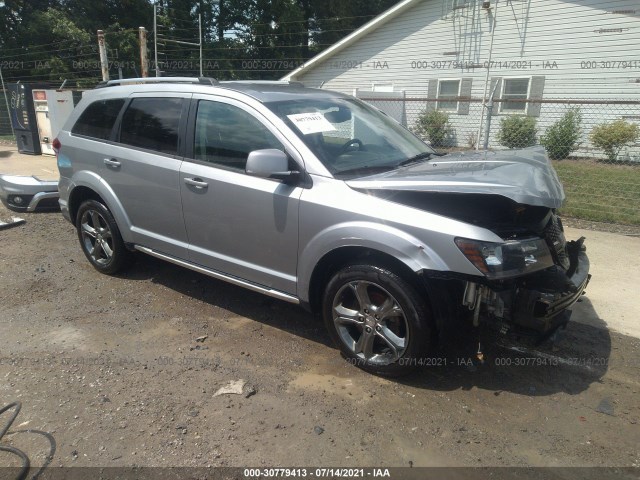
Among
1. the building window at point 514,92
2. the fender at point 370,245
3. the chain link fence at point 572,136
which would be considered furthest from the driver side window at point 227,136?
the building window at point 514,92

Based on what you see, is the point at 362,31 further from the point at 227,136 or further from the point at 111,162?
the point at 227,136

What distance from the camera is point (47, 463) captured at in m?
2.50

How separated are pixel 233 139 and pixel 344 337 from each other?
67.0 inches

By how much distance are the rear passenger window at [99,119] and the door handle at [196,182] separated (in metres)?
1.31

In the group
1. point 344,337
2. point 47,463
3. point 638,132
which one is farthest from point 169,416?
point 638,132

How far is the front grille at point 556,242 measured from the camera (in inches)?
124

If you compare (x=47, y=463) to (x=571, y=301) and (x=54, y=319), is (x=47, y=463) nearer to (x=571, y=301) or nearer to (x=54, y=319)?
(x=54, y=319)

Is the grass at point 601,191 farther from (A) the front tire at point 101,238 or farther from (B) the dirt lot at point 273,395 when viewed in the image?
(A) the front tire at point 101,238

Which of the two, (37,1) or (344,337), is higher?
(37,1)

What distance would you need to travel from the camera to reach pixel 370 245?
297cm

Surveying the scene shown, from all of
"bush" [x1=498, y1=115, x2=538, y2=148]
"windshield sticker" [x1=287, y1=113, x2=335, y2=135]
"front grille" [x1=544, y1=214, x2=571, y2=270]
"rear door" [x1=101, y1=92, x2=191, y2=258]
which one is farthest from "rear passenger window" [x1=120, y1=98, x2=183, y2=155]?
"bush" [x1=498, y1=115, x2=538, y2=148]

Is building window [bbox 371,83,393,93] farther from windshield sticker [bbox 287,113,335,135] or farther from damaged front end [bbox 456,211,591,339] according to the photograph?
damaged front end [bbox 456,211,591,339]

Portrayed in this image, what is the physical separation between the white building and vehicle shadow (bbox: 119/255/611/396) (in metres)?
8.84

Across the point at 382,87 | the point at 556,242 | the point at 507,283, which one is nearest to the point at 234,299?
the point at 507,283
